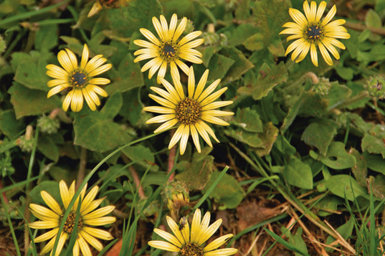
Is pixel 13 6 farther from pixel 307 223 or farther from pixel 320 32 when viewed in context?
pixel 307 223

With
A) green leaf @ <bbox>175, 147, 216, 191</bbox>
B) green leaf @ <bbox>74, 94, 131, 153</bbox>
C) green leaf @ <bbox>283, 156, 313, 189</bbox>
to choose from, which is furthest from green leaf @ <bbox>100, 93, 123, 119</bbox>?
green leaf @ <bbox>283, 156, 313, 189</bbox>

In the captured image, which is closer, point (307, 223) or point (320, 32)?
point (320, 32)

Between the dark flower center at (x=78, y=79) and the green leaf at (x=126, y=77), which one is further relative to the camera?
the green leaf at (x=126, y=77)

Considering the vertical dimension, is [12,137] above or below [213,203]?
above


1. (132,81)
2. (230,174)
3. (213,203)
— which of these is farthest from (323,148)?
(132,81)

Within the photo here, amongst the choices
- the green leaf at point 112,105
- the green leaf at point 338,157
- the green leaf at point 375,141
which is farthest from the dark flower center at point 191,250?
the green leaf at point 375,141

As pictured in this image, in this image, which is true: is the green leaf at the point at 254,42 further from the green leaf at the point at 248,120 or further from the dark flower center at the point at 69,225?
the dark flower center at the point at 69,225
